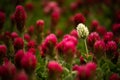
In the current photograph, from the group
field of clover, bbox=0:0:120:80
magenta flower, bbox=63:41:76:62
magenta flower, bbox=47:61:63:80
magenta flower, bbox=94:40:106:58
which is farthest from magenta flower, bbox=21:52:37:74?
magenta flower, bbox=94:40:106:58

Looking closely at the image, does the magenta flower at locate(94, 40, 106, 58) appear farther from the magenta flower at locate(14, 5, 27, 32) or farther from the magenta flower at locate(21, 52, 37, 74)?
the magenta flower at locate(14, 5, 27, 32)

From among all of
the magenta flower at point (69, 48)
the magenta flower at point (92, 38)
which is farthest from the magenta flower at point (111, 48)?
the magenta flower at point (69, 48)

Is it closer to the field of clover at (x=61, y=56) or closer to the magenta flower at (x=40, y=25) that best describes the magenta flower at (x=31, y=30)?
the field of clover at (x=61, y=56)

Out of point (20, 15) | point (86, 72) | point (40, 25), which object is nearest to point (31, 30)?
point (40, 25)

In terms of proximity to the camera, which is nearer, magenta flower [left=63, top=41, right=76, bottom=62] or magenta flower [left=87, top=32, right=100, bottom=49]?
magenta flower [left=63, top=41, right=76, bottom=62]

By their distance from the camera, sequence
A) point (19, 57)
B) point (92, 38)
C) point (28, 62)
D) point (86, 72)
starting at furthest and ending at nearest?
point (92, 38) → point (19, 57) → point (28, 62) → point (86, 72)

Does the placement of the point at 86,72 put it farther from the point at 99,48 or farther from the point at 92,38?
the point at 92,38

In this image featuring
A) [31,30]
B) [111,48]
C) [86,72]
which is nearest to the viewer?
[86,72]

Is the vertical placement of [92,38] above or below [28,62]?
above

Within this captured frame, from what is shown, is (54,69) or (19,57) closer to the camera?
(54,69)

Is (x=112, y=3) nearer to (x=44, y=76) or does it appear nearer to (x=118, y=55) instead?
(x=118, y=55)

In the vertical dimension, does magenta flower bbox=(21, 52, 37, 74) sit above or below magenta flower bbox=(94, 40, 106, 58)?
below
